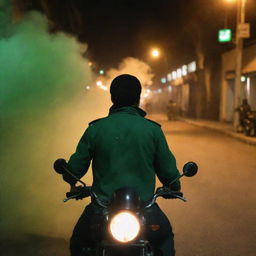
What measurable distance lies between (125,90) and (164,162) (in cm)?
57

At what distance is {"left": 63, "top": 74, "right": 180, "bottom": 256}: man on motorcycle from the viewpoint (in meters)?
2.81

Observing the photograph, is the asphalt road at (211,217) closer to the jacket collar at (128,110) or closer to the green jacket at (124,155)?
the green jacket at (124,155)

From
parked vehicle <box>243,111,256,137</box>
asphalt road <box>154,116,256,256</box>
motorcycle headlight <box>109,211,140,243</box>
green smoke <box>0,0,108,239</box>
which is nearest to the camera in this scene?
motorcycle headlight <box>109,211,140,243</box>

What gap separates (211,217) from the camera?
6.54 m

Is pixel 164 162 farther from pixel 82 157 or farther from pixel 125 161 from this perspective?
pixel 82 157

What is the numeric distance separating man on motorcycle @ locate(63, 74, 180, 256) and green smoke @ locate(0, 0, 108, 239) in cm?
291

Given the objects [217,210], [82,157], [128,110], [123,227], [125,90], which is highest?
[125,90]

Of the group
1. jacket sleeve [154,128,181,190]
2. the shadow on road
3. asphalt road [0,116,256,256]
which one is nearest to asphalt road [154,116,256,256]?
asphalt road [0,116,256,256]

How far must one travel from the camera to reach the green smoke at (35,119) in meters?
6.27

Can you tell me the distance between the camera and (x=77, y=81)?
9906mm

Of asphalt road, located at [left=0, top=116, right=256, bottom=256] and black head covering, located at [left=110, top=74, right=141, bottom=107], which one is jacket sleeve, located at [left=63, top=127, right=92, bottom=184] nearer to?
black head covering, located at [left=110, top=74, right=141, bottom=107]

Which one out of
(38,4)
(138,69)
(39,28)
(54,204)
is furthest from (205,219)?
(138,69)

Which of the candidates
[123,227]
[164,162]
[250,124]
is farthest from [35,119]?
[250,124]

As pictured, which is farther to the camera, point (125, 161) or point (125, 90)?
point (125, 90)
